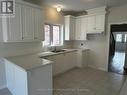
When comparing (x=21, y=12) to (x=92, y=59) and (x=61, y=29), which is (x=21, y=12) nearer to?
(x=61, y=29)

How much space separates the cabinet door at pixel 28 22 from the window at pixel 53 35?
1083 millimetres

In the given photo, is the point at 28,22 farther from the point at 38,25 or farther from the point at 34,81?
the point at 34,81

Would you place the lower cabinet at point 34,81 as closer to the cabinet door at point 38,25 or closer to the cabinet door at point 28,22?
the cabinet door at point 28,22

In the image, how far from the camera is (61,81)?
321 cm

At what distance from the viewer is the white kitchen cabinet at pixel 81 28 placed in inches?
178

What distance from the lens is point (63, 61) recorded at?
3875mm

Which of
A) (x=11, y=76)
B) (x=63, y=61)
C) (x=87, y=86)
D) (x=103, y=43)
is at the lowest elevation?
(x=87, y=86)

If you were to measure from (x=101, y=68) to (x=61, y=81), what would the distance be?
2.11 metres

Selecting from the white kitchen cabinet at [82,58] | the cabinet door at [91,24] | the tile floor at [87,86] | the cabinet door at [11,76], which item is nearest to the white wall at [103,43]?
the white kitchen cabinet at [82,58]

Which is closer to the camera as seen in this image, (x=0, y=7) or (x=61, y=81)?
(x=0, y=7)

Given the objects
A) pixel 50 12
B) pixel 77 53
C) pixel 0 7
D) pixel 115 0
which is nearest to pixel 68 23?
pixel 50 12

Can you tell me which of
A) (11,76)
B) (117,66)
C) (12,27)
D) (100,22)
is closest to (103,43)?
(100,22)

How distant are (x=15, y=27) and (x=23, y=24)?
0.23 metres

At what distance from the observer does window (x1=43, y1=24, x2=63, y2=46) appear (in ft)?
13.2
